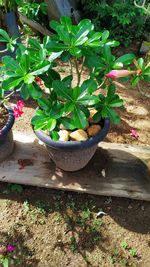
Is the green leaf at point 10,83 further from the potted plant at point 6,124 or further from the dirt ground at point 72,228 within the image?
the dirt ground at point 72,228

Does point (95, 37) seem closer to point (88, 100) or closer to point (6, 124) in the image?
point (88, 100)

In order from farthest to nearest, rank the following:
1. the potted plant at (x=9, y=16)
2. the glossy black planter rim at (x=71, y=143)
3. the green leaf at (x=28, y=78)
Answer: the potted plant at (x=9, y=16) → the glossy black planter rim at (x=71, y=143) → the green leaf at (x=28, y=78)

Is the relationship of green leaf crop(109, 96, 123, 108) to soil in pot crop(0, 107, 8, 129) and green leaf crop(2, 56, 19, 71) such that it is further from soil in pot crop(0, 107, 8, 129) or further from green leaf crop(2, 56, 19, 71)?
soil in pot crop(0, 107, 8, 129)

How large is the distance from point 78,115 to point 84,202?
0.80 meters

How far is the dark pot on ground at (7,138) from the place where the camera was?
207 centimetres

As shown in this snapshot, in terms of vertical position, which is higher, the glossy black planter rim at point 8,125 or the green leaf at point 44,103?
the green leaf at point 44,103

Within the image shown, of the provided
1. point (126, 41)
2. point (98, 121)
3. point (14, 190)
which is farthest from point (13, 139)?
point (126, 41)

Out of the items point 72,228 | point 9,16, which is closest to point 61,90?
point 72,228

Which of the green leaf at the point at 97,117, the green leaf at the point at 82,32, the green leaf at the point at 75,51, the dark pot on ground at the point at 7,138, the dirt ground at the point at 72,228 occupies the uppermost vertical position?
the green leaf at the point at 82,32

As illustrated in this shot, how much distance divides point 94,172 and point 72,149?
0.44m

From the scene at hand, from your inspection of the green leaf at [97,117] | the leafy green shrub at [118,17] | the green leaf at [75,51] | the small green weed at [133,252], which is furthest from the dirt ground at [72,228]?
the leafy green shrub at [118,17]

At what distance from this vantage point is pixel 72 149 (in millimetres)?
1890

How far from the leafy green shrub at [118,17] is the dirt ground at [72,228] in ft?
7.40

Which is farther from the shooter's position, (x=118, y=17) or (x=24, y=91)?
(x=118, y=17)
